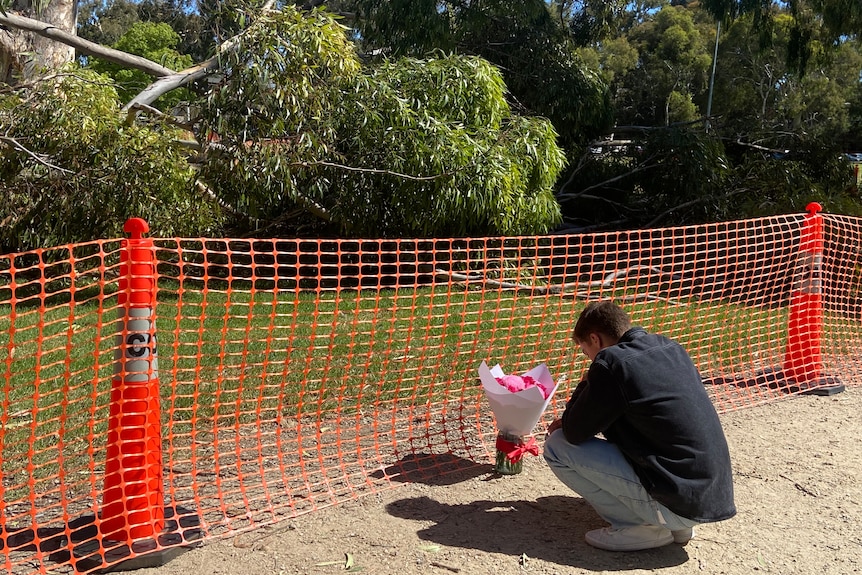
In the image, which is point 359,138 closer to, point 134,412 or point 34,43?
point 134,412

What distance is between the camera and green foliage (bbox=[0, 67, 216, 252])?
943 cm

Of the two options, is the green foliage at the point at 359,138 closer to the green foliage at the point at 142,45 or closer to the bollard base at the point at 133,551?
the bollard base at the point at 133,551

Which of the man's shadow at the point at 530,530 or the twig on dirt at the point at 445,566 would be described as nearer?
the twig on dirt at the point at 445,566

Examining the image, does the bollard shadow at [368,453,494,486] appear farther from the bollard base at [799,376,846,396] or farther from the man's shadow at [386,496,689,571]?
the bollard base at [799,376,846,396]

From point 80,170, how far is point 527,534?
7.74 metres

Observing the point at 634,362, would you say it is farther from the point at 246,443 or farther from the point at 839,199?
the point at 839,199

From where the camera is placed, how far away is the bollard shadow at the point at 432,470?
4.30 meters

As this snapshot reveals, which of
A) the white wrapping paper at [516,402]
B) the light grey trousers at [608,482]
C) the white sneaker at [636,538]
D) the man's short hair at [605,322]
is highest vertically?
the man's short hair at [605,322]

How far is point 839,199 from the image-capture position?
13633mm

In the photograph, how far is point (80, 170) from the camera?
956cm

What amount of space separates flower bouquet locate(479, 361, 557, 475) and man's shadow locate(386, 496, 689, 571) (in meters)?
0.29

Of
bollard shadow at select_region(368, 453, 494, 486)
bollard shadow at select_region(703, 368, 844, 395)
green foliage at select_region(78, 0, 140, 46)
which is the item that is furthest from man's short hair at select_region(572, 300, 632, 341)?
green foliage at select_region(78, 0, 140, 46)

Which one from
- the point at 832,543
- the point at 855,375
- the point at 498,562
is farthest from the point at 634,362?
the point at 855,375

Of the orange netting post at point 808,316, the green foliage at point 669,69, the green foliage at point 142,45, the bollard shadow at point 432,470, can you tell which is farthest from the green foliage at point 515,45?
the green foliage at point 669,69
